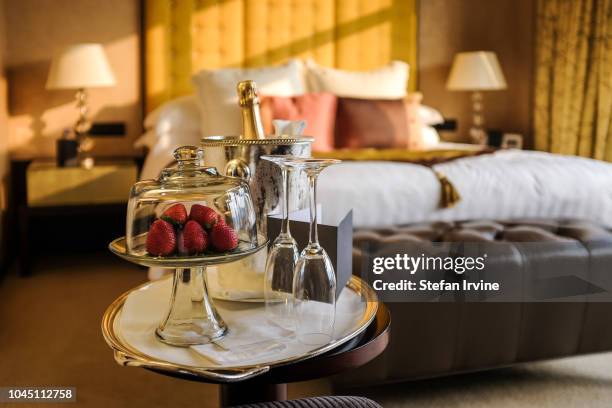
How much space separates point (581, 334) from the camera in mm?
2006

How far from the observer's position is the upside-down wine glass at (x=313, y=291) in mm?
1005

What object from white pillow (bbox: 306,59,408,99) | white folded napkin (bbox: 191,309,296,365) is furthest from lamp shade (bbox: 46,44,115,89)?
white folded napkin (bbox: 191,309,296,365)

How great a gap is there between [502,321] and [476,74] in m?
2.85

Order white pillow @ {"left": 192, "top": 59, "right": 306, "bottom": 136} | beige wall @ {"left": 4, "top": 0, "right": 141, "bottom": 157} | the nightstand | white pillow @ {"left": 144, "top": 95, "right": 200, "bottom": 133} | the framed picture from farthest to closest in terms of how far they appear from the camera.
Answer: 1. the framed picture
2. beige wall @ {"left": 4, "top": 0, "right": 141, "bottom": 157}
3. white pillow @ {"left": 144, "top": 95, "right": 200, "bottom": 133}
4. white pillow @ {"left": 192, "top": 59, "right": 306, "bottom": 136}
5. the nightstand

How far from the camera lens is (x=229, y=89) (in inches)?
140

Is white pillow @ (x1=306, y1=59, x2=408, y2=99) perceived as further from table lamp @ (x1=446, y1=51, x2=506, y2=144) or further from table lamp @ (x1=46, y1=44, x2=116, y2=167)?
table lamp @ (x1=46, y1=44, x2=116, y2=167)

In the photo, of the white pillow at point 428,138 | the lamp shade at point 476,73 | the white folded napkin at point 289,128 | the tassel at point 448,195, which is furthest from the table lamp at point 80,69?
the white folded napkin at point 289,128

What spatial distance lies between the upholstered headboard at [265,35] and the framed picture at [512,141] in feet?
2.60

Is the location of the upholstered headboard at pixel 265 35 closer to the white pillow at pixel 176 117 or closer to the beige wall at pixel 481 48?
the beige wall at pixel 481 48

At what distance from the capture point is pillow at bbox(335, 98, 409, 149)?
356 centimetres

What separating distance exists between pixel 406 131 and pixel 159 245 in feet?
9.31

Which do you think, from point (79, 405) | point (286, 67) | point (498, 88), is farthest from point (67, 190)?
point (498, 88)

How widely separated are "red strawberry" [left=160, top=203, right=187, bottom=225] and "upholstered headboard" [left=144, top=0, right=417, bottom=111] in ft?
10.7

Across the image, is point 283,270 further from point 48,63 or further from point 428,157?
point 48,63
